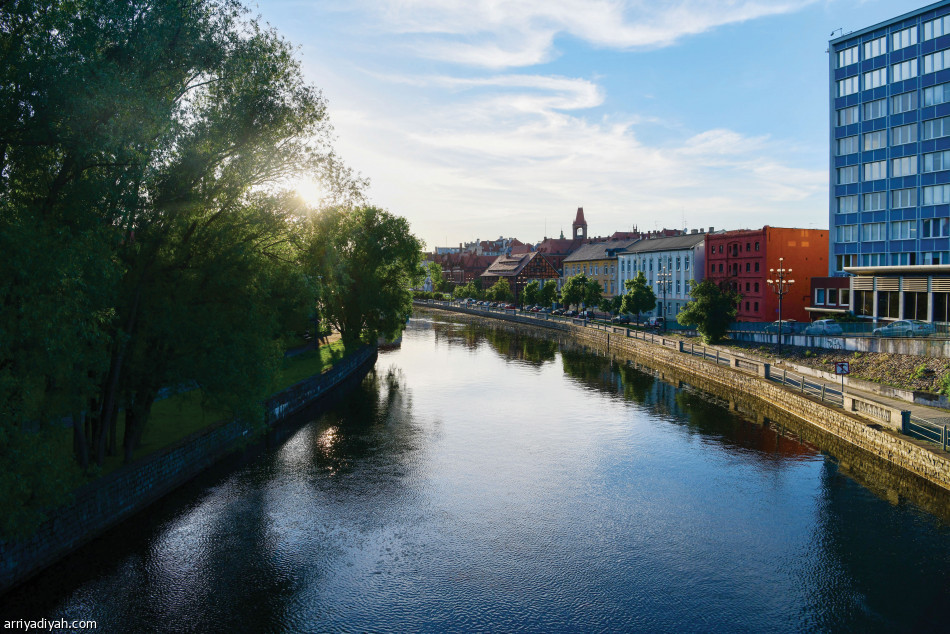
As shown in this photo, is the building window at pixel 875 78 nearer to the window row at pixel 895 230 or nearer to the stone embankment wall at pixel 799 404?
the window row at pixel 895 230

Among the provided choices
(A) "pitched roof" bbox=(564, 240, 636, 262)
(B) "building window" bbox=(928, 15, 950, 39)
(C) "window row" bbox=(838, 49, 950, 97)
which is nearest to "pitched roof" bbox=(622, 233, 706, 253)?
(A) "pitched roof" bbox=(564, 240, 636, 262)

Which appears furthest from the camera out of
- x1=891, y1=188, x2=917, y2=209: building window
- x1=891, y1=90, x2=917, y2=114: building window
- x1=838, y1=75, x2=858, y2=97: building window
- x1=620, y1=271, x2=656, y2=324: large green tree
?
x1=620, y1=271, x2=656, y2=324: large green tree

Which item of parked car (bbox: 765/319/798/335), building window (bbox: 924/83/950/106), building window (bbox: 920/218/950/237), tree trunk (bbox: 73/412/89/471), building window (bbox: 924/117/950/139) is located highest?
building window (bbox: 924/83/950/106)

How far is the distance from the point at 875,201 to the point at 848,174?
4.01m

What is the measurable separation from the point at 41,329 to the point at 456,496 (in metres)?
14.2

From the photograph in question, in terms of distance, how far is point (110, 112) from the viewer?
1571 centimetres

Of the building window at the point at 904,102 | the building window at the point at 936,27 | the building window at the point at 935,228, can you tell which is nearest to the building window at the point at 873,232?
the building window at the point at 935,228

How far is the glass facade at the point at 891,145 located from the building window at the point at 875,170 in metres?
0.09

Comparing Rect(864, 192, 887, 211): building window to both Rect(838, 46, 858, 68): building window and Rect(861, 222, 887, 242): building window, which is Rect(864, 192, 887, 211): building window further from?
Rect(838, 46, 858, 68): building window

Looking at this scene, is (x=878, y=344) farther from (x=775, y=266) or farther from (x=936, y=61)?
(x=775, y=266)

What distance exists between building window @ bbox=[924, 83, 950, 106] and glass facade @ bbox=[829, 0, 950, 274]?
75 mm

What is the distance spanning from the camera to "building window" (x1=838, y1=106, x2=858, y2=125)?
2302 inches

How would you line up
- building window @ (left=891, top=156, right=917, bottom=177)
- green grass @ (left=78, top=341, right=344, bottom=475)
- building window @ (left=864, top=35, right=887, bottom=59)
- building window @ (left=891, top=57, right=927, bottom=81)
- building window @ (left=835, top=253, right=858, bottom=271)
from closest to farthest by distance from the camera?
1. green grass @ (left=78, top=341, right=344, bottom=475)
2. building window @ (left=891, top=57, right=927, bottom=81)
3. building window @ (left=891, top=156, right=917, bottom=177)
4. building window @ (left=864, top=35, right=887, bottom=59)
5. building window @ (left=835, top=253, right=858, bottom=271)

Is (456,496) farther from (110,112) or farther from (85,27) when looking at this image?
(85,27)
